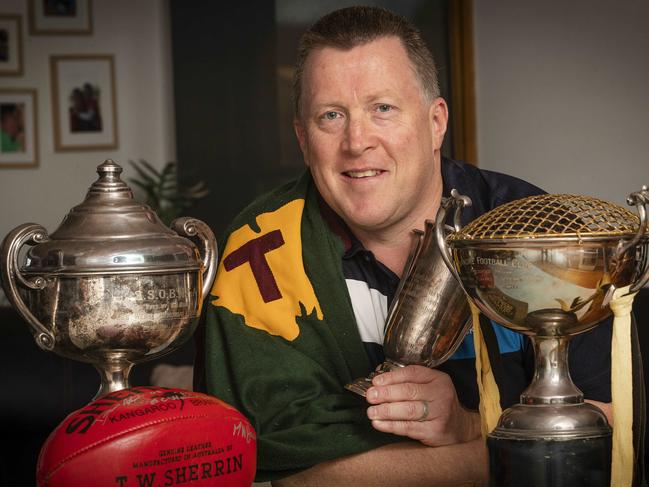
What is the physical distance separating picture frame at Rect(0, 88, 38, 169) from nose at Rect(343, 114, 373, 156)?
3158 millimetres

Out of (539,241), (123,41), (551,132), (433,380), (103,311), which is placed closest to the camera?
(539,241)

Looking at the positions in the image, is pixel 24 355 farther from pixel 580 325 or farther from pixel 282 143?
pixel 282 143

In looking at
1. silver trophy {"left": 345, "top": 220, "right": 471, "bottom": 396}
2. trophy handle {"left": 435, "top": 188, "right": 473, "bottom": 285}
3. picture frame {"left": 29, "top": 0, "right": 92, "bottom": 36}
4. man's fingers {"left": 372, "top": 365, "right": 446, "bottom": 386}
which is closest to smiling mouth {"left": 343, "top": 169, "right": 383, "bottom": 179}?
silver trophy {"left": 345, "top": 220, "right": 471, "bottom": 396}

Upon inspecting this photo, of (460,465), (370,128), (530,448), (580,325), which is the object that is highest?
(370,128)

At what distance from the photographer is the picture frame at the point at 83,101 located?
14.8 ft

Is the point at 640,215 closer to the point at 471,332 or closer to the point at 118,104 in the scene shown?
the point at 471,332

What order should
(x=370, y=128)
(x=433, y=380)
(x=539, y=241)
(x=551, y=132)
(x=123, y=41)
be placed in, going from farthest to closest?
(x=123, y=41), (x=551, y=132), (x=370, y=128), (x=433, y=380), (x=539, y=241)

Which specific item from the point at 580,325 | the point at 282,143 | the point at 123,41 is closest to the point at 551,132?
the point at 282,143

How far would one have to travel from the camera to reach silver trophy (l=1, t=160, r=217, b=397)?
128cm

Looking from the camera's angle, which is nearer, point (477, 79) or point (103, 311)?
point (103, 311)

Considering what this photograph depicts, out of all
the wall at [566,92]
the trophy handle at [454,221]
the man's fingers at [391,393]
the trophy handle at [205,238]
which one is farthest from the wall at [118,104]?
the trophy handle at [454,221]

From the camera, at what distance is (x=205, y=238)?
4.66 ft

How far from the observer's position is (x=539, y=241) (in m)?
1.07

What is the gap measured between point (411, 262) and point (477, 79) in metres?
2.88
